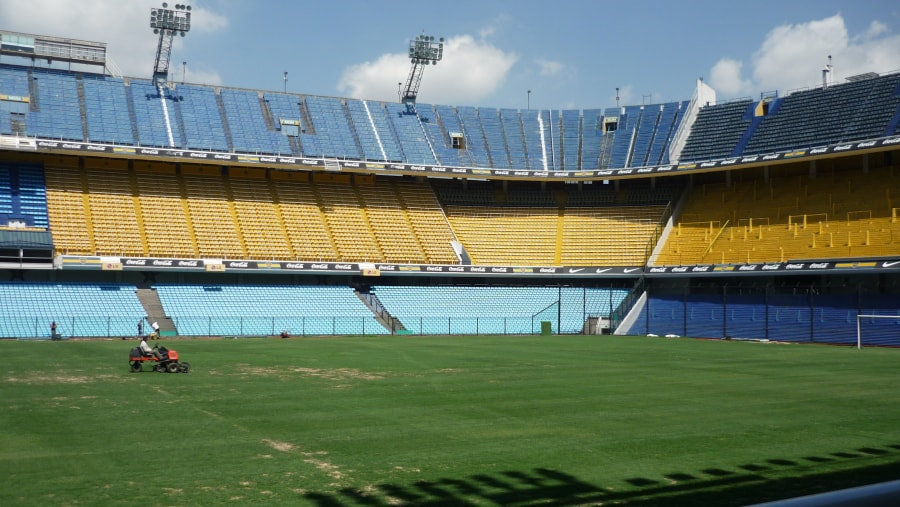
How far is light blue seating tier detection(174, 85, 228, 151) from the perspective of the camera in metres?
58.1

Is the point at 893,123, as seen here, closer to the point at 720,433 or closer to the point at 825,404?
the point at 825,404

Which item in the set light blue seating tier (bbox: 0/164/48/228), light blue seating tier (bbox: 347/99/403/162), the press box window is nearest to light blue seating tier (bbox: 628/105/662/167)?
light blue seating tier (bbox: 347/99/403/162)

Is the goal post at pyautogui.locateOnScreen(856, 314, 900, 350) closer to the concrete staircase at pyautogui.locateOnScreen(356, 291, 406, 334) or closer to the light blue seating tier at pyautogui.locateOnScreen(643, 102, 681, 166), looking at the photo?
the light blue seating tier at pyautogui.locateOnScreen(643, 102, 681, 166)

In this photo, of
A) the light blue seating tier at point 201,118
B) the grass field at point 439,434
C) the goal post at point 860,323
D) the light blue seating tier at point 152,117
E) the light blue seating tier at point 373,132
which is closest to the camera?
the grass field at point 439,434

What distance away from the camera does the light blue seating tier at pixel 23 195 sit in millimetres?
50562

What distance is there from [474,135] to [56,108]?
3188 centimetres

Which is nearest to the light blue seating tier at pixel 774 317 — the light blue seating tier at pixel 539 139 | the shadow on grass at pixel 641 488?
the light blue seating tier at pixel 539 139

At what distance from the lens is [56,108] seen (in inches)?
2207

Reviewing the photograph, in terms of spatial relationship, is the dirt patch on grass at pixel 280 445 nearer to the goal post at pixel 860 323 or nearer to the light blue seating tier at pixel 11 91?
the goal post at pixel 860 323

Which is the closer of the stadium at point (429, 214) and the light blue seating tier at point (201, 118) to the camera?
the stadium at point (429, 214)

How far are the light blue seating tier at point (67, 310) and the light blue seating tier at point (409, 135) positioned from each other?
2395 centimetres

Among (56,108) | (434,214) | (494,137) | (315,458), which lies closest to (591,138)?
(494,137)

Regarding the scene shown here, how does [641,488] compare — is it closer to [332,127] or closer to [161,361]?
[161,361]

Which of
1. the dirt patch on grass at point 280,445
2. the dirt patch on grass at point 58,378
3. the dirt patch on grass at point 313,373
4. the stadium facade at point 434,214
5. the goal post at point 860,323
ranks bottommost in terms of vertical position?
the dirt patch on grass at point 280,445
